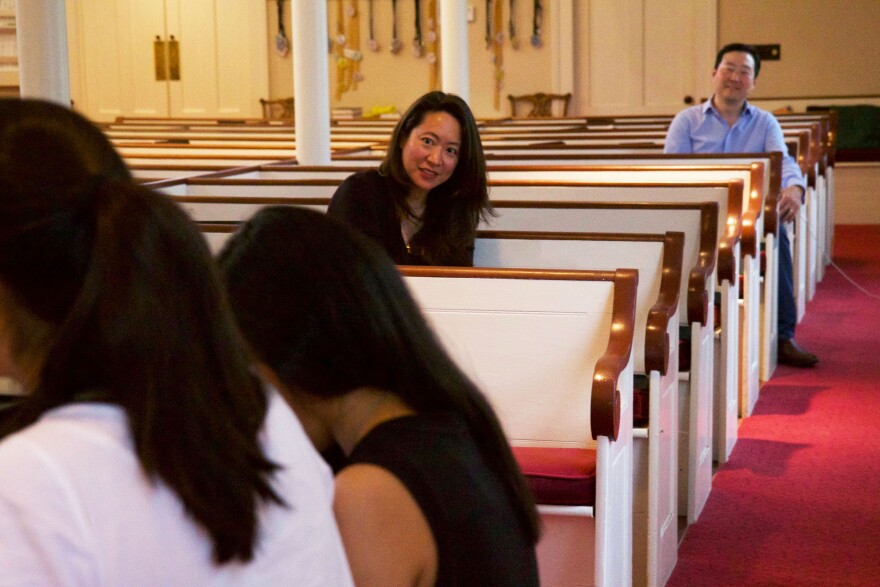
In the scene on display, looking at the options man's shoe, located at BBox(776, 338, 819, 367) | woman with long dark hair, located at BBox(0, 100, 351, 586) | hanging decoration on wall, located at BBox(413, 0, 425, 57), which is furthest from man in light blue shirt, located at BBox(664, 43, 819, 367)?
hanging decoration on wall, located at BBox(413, 0, 425, 57)

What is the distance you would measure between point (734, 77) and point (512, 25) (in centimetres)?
815

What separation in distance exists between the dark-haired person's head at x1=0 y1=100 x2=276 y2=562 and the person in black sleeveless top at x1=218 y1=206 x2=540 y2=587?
186 millimetres

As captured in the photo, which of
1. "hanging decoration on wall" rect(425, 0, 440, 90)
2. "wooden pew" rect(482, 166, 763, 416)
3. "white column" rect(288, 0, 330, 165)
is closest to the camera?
"wooden pew" rect(482, 166, 763, 416)

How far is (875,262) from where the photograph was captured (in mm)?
8688

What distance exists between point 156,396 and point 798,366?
5.04 m

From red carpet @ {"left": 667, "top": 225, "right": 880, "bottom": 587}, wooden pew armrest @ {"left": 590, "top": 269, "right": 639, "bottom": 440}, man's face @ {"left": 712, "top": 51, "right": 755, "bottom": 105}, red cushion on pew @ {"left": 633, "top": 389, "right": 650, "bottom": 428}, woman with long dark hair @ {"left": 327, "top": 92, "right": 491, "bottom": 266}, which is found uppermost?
man's face @ {"left": 712, "top": 51, "right": 755, "bottom": 105}

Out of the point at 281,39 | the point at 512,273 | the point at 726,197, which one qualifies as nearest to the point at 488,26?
the point at 281,39

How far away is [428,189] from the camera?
354 cm

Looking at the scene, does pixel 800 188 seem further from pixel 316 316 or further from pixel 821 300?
pixel 316 316

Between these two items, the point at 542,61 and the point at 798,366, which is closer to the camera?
the point at 798,366

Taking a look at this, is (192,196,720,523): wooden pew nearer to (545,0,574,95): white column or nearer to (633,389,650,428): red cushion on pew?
(633,389,650,428): red cushion on pew

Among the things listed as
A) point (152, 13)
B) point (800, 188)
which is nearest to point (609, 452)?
point (800, 188)

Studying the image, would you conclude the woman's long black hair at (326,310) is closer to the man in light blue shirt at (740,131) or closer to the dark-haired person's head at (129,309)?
the dark-haired person's head at (129,309)

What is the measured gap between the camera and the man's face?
5.68 meters
